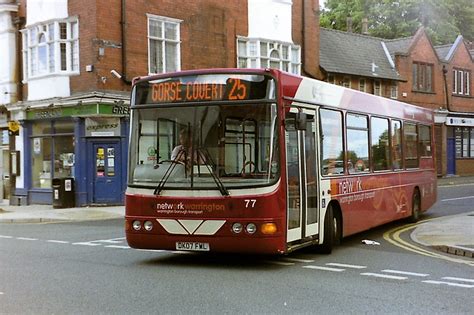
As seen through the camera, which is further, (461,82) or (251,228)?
(461,82)

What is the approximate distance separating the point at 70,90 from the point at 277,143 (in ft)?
53.0

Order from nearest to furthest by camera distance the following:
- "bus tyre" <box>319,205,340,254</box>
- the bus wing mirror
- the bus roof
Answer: the bus roof → the bus wing mirror → "bus tyre" <box>319,205,340,254</box>

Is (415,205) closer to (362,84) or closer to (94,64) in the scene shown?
(94,64)

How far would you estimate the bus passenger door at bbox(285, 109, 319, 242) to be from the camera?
9.50m

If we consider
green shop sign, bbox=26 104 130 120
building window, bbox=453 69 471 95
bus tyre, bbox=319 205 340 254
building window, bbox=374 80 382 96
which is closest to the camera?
bus tyre, bbox=319 205 340 254

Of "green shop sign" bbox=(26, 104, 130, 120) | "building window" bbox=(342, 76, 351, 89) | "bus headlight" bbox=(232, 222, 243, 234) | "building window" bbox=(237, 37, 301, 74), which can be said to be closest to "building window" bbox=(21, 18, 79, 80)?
"green shop sign" bbox=(26, 104, 130, 120)

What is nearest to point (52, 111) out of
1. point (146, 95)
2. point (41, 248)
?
point (41, 248)

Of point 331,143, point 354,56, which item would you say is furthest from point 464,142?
point 331,143

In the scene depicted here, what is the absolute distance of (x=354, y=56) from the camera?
3612 cm

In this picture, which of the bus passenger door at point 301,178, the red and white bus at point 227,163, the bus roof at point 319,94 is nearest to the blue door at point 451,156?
the bus roof at point 319,94

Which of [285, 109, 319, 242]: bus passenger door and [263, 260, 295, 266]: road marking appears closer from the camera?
[285, 109, 319, 242]: bus passenger door

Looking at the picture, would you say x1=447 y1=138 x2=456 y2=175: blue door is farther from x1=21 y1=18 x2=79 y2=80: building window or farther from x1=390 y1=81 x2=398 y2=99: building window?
x1=21 y1=18 x2=79 y2=80: building window

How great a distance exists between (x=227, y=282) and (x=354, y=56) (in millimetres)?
29545

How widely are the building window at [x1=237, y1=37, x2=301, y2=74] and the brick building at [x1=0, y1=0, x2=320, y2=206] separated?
55 millimetres
